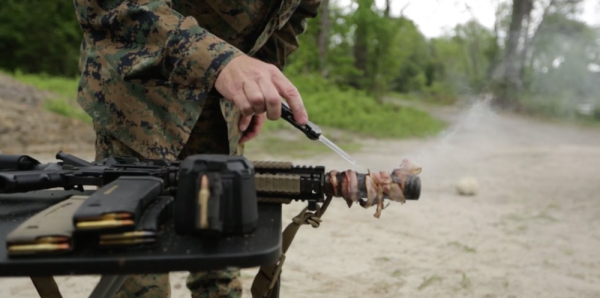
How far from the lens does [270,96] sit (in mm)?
1088

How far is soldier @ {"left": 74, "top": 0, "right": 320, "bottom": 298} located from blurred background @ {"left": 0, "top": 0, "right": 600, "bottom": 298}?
98cm

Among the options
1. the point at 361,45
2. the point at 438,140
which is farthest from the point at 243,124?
the point at 361,45

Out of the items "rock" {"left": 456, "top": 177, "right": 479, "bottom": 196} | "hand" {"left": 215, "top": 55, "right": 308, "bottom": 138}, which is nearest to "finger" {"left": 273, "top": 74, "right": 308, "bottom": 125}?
"hand" {"left": 215, "top": 55, "right": 308, "bottom": 138}

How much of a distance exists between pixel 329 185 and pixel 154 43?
546 mm

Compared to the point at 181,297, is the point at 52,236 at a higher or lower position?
higher

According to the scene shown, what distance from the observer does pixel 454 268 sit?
2.85 m

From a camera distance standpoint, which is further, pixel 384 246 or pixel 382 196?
pixel 384 246

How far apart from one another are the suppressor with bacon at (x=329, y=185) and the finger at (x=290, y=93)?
0.13 m

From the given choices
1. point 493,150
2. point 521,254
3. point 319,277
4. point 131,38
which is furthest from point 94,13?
point 493,150

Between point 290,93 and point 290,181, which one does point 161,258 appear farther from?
point 290,93

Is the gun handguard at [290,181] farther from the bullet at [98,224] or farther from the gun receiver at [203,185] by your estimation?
the bullet at [98,224]

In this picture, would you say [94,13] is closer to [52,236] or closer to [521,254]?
[52,236]

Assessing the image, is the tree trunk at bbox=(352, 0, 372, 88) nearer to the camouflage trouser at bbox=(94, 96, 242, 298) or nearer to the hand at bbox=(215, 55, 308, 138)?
the camouflage trouser at bbox=(94, 96, 242, 298)

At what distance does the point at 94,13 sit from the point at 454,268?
2.22 m
